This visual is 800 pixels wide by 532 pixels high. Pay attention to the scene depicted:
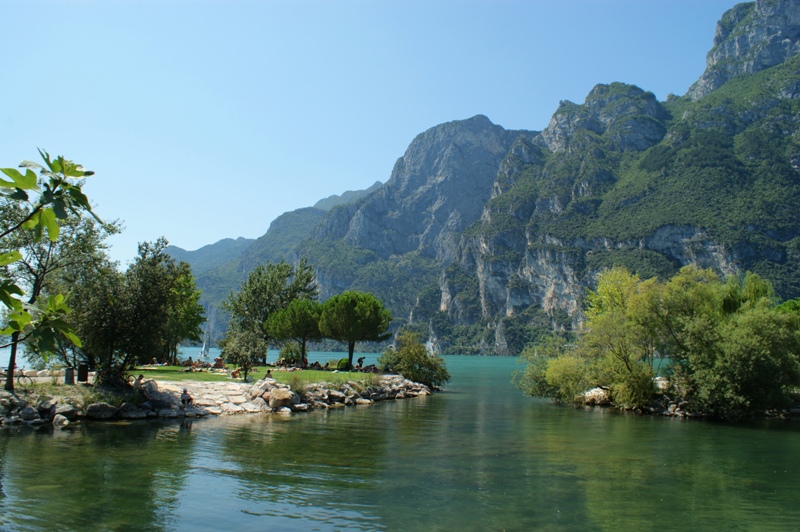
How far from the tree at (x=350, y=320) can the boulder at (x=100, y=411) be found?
3217 centimetres

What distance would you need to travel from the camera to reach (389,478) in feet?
54.3

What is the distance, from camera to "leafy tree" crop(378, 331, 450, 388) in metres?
58.4

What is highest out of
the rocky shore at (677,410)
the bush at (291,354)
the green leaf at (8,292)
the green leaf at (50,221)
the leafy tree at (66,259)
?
the leafy tree at (66,259)

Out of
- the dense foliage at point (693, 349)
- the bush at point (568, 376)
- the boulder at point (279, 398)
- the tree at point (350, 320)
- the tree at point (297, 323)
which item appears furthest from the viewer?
the tree at point (297, 323)

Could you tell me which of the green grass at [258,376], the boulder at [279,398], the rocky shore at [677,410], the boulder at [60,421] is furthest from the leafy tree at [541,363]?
the boulder at [60,421]

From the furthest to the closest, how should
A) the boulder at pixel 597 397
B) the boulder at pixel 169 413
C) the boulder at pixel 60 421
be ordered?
the boulder at pixel 597 397 < the boulder at pixel 169 413 < the boulder at pixel 60 421

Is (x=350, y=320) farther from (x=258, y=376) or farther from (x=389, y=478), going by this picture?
(x=389, y=478)

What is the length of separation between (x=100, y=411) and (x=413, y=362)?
1422 inches

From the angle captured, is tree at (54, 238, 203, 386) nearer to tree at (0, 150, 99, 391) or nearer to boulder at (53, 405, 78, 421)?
boulder at (53, 405, 78, 421)

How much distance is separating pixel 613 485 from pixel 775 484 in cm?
526

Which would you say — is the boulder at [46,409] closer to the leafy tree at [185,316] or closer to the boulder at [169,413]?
the boulder at [169,413]

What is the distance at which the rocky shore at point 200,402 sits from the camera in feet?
80.2

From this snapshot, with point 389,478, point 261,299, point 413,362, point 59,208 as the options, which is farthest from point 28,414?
point 261,299

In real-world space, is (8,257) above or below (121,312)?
below
